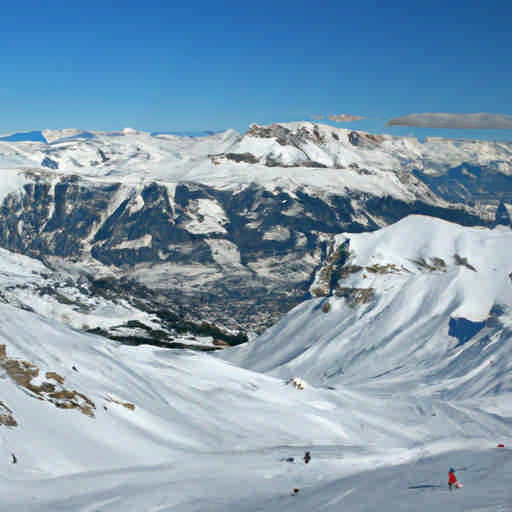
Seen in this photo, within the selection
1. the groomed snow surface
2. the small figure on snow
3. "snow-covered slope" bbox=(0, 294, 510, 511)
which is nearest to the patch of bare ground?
"snow-covered slope" bbox=(0, 294, 510, 511)

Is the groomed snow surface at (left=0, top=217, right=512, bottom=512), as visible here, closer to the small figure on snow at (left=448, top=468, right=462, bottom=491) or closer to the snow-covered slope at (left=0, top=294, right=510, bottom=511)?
the snow-covered slope at (left=0, top=294, right=510, bottom=511)

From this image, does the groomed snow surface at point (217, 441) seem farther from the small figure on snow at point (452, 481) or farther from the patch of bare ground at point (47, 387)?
the patch of bare ground at point (47, 387)

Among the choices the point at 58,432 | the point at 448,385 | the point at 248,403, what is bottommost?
the point at 448,385

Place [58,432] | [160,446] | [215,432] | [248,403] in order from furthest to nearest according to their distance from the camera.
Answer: [248,403]
[215,432]
[160,446]
[58,432]

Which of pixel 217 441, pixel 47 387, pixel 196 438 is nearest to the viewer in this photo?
pixel 47 387

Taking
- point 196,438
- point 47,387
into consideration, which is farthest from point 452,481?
point 47,387

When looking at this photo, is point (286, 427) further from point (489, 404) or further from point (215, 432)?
point (489, 404)

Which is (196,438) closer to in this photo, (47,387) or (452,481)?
(47,387)

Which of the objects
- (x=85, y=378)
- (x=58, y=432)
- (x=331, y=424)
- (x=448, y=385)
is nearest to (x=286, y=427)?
(x=331, y=424)
